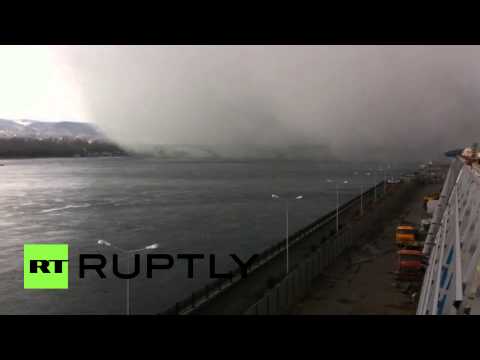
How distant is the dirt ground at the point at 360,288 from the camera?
19516mm

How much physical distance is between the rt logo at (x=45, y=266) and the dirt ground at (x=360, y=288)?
61.1 feet

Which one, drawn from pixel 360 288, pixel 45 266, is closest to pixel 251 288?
pixel 360 288

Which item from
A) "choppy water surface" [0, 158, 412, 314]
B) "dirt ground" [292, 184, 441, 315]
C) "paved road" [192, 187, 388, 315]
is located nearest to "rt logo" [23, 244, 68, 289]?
"choppy water surface" [0, 158, 412, 314]

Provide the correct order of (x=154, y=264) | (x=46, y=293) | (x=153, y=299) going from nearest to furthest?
(x=153, y=299)
(x=46, y=293)
(x=154, y=264)

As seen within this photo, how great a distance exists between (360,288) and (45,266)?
110 ft

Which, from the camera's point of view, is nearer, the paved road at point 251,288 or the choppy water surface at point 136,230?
the paved road at point 251,288

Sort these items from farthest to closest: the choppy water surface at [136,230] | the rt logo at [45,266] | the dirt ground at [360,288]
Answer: the rt logo at [45,266] → the choppy water surface at [136,230] → the dirt ground at [360,288]

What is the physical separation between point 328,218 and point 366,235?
11.5m

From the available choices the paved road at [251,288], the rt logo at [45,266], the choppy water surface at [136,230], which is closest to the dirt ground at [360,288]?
the paved road at [251,288]

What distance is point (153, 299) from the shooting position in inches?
1070

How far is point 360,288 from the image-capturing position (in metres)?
22.8

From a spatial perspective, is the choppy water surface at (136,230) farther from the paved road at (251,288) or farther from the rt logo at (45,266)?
the paved road at (251,288)
